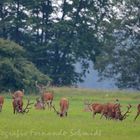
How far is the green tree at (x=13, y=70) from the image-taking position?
5325cm

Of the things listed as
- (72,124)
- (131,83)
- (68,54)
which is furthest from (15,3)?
(72,124)

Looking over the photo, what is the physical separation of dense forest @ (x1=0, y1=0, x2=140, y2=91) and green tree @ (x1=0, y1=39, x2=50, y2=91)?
12.2 metres

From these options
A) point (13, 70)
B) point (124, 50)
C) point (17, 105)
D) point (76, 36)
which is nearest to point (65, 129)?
point (17, 105)

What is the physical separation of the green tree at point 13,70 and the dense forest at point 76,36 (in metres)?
12.2

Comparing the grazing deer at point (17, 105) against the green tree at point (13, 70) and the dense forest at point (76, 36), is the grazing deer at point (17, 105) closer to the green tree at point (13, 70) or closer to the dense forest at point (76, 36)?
the green tree at point (13, 70)

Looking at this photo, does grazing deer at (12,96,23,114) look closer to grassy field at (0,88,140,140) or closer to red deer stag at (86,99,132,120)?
grassy field at (0,88,140,140)

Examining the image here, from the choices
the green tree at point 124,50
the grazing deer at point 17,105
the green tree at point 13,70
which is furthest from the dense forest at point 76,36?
the grazing deer at point 17,105

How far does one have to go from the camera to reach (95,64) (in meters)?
69.1

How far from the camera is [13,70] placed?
5316 centimetres

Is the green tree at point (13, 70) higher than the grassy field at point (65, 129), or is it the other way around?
the green tree at point (13, 70)

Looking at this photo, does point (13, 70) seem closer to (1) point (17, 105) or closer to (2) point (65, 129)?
(1) point (17, 105)

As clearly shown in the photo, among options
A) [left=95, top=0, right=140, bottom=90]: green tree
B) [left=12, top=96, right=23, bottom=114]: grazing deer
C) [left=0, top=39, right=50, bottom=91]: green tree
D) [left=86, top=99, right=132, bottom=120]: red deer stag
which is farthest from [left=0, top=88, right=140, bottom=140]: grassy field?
[left=95, top=0, right=140, bottom=90]: green tree

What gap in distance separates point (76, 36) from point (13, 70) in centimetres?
2054

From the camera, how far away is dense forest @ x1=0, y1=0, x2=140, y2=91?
6838 centimetres
